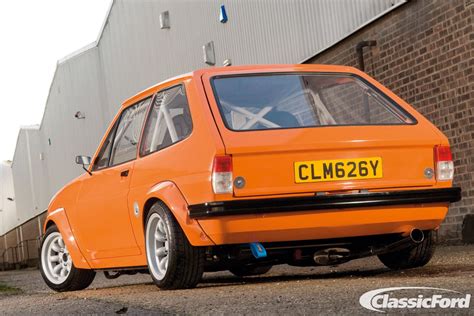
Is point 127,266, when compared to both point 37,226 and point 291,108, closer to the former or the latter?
point 291,108

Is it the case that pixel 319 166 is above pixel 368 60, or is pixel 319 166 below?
below

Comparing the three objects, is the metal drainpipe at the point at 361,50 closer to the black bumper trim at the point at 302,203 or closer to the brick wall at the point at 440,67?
the brick wall at the point at 440,67

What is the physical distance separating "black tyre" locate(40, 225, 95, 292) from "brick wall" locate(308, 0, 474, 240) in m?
5.37

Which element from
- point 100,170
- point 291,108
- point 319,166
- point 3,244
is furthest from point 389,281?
point 3,244

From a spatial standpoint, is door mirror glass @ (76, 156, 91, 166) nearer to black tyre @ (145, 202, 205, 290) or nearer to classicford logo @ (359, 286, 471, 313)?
black tyre @ (145, 202, 205, 290)

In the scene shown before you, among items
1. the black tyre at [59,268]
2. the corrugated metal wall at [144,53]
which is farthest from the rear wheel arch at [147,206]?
the corrugated metal wall at [144,53]

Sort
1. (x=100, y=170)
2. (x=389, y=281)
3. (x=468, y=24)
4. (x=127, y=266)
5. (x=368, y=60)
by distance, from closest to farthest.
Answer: (x=389, y=281), (x=127, y=266), (x=100, y=170), (x=468, y=24), (x=368, y=60)

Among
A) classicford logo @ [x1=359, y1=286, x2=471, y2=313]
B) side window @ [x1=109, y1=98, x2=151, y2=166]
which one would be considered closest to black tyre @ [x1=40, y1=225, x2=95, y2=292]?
side window @ [x1=109, y1=98, x2=151, y2=166]

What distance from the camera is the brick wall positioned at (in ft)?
38.0

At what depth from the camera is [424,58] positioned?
41.5 feet

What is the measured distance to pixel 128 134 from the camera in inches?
301

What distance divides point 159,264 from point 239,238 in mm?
824

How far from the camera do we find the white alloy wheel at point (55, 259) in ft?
27.7

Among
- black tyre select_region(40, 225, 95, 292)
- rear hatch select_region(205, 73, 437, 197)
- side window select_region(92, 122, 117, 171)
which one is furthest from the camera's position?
black tyre select_region(40, 225, 95, 292)
